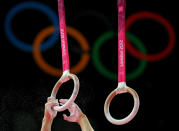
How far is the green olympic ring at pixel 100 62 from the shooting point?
352 centimetres

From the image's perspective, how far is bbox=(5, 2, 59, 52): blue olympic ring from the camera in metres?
3.51

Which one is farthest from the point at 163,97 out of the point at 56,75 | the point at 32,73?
the point at 32,73

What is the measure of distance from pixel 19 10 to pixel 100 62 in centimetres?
88

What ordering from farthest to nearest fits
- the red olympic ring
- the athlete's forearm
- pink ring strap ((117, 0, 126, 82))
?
the red olympic ring
the athlete's forearm
pink ring strap ((117, 0, 126, 82))

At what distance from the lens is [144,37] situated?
3.48 meters

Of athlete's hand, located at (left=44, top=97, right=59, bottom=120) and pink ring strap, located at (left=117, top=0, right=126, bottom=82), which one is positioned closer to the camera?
pink ring strap, located at (left=117, top=0, right=126, bottom=82)

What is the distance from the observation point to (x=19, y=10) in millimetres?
3529

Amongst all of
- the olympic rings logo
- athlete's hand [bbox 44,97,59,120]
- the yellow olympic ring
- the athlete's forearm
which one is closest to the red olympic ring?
the olympic rings logo

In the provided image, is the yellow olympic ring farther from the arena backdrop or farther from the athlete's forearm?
the athlete's forearm

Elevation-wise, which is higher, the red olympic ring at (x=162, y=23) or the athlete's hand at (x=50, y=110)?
the red olympic ring at (x=162, y=23)

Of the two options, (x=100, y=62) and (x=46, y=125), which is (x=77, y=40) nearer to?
(x=100, y=62)

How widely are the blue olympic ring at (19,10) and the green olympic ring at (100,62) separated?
40 centimetres

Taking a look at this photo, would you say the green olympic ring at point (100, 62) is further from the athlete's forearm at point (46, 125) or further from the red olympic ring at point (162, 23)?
the athlete's forearm at point (46, 125)

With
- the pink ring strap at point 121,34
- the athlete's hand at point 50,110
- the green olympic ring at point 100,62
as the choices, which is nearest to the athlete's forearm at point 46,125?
the athlete's hand at point 50,110
